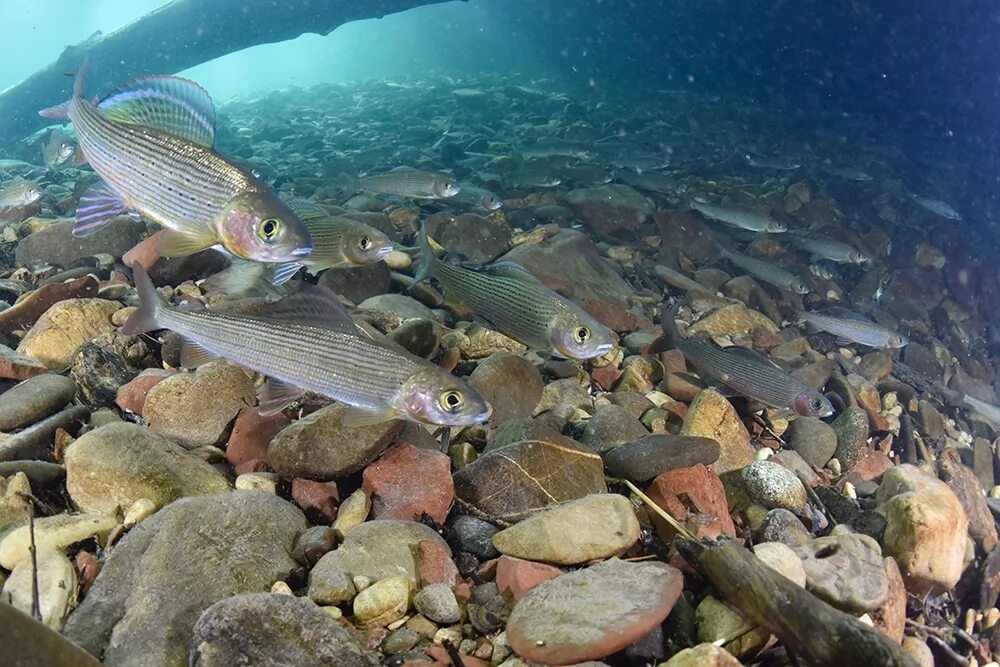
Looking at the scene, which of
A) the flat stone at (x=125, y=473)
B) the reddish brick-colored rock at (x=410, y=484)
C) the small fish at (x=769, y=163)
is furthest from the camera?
the small fish at (x=769, y=163)

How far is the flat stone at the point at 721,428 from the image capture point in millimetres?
4242

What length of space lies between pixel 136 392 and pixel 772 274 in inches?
344

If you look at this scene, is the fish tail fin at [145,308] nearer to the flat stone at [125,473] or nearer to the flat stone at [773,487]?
the flat stone at [125,473]

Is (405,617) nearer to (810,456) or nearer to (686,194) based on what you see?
(810,456)

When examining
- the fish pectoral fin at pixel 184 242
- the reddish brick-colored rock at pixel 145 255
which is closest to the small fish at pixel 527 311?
the fish pectoral fin at pixel 184 242

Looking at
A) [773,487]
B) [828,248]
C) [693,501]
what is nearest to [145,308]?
[693,501]

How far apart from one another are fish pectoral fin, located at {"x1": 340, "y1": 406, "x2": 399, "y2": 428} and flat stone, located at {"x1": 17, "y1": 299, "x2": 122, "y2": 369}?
2.60 meters

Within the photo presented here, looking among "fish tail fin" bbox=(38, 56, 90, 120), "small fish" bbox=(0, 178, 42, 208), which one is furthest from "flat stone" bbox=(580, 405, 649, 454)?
"small fish" bbox=(0, 178, 42, 208)

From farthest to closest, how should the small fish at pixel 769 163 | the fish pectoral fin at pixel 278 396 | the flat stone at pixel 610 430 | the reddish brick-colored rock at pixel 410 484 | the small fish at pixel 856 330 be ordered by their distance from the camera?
the small fish at pixel 769 163
the small fish at pixel 856 330
the flat stone at pixel 610 430
the fish pectoral fin at pixel 278 396
the reddish brick-colored rock at pixel 410 484

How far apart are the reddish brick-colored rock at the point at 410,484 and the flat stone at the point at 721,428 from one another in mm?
2032

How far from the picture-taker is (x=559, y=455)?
3.36 meters

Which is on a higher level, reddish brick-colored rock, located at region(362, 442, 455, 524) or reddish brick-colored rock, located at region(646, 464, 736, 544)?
reddish brick-colored rock, located at region(362, 442, 455, 524)

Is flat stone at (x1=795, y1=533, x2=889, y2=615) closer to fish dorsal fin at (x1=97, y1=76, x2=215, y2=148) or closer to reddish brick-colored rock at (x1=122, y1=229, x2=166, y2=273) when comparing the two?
fish dorsal fin at (x1=97, y1=76, x2=215, y2=148)

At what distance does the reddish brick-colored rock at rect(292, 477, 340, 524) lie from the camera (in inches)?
123
